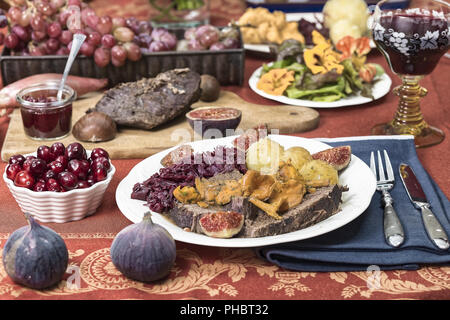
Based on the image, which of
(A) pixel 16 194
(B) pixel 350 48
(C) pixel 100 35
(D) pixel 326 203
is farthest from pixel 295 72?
(A) pixel 16 194

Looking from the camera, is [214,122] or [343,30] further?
[343,30]

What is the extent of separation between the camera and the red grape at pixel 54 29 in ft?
8.71

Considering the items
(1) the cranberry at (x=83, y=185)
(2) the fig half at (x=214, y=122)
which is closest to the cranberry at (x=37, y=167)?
(1) the cranberry at (x=83, y=185)

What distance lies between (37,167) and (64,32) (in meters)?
1.14

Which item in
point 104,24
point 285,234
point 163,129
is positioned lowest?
point 163,129

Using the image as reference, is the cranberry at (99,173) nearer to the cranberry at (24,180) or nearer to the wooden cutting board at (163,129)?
Result: the cranberry at (24,180)

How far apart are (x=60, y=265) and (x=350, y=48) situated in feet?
6.12

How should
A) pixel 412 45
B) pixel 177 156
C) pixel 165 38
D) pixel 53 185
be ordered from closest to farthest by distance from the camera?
pixel 53 185, pixel 177 156, pixel 412 45, pixel 165 38

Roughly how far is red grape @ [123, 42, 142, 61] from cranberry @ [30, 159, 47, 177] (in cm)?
107

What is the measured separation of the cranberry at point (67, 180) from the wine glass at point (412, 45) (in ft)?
3.95

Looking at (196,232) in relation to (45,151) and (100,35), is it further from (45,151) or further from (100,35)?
(100,35)

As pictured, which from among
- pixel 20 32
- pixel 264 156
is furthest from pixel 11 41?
pixel 264 156

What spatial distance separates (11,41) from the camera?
2682 mm

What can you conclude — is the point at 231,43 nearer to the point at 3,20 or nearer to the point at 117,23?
the point at 117,23
